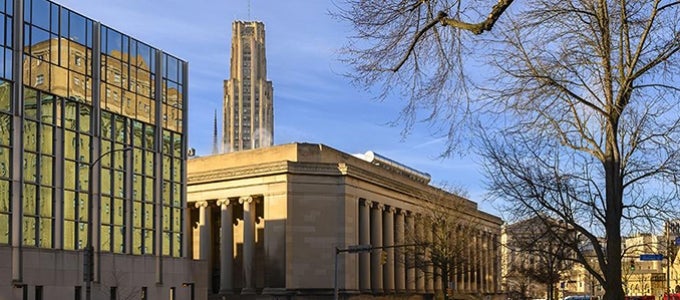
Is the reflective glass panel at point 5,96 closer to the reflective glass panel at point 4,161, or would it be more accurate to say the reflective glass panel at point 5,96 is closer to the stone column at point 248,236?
the reflective glass panel at point 4,161

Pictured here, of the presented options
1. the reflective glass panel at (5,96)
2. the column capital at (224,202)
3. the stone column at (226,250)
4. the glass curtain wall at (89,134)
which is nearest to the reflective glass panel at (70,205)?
the glass curtain wall at (89,134)

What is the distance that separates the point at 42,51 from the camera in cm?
5062

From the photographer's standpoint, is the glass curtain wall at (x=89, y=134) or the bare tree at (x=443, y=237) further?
the bare tree at (x=443, y=237)

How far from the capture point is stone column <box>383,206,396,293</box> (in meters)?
101

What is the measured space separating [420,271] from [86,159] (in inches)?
2362

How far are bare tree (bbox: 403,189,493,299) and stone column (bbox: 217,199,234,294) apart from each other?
1754cm

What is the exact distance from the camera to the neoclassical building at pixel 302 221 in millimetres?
89250

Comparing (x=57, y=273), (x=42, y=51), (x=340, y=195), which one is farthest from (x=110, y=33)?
(x=340, y=195)

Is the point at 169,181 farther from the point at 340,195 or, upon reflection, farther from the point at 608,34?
the point at 608,34

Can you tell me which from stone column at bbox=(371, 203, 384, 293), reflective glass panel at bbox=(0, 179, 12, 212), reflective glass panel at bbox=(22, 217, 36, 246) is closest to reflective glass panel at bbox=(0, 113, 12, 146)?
reflective glass panel at bbox=(0, 179, 12, 212)

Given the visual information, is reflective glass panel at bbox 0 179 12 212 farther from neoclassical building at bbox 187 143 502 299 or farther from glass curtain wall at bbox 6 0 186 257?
neoclassical building at bbox 187 143 502 299

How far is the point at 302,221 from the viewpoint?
90000mm

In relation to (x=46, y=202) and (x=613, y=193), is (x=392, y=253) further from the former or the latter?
(x=613, y=193)

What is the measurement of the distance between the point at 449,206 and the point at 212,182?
80.3ft
